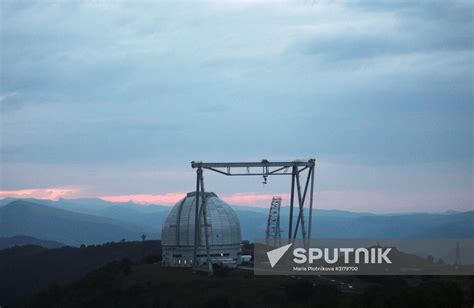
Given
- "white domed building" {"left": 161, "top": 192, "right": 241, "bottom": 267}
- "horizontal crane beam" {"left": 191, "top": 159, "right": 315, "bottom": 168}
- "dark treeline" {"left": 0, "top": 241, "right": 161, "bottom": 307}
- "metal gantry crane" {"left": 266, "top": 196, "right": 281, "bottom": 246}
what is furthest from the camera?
"dark treeline" {"left": 0, "top": 241, "right": 161, "bottom": 307}

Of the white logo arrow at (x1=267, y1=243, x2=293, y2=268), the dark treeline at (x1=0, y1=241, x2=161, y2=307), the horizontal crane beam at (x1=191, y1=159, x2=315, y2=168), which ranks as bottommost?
the dark treeline at (x1=0, y1=241, x2=161, y2=307)

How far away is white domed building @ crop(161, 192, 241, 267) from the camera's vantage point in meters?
82.8

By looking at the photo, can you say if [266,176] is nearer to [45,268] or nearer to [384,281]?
[384,281]

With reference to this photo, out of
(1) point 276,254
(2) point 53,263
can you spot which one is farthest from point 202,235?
(2) point 53,263

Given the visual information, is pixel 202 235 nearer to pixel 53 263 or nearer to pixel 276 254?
pixel 276 254

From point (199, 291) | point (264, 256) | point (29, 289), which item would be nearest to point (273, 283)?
point (199, 291)

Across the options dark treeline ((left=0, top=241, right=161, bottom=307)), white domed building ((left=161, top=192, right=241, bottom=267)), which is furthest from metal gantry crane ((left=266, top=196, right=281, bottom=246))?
dark treeline ((left=0, top=241, right=161, bottom=307))

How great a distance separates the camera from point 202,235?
8238 cm

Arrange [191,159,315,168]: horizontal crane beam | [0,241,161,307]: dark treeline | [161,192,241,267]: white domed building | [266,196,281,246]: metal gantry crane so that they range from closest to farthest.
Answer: [191,159,315,168]: horizontal crane beam, [161,192,241,267]: white domed building, [266,196,281,246]: metal gantry crane, [0,241,161,307]: dark treeline

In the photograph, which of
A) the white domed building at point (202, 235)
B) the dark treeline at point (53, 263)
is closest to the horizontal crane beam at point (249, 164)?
the white domed building at point (202, 235)

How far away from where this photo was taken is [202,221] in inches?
3221

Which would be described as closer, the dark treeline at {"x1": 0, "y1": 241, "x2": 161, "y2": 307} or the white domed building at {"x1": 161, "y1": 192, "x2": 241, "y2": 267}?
the white domed building at {"x1": 161, "y1": 192, "x2": 241, "y2": 267}

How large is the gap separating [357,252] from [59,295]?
29007mm

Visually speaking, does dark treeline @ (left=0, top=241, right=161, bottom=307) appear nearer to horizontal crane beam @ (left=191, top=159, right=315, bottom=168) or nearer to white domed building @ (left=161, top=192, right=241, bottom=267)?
white domed building @ (left=161, top=192, right=241, bottom=267)
